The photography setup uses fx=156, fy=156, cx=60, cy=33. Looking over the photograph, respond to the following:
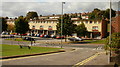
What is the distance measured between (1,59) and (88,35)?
55.7 meters

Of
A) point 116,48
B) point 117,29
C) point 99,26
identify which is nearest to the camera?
point 116,48

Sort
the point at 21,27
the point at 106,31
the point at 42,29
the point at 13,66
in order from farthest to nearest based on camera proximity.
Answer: the point at 42,29, the point at 106,31, the point at 21,27, the point at 13,66

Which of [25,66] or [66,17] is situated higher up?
[66,17]

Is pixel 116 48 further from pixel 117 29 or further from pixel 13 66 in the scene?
pixel 117 29

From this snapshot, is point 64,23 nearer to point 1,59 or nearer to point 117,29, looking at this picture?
point 117,29

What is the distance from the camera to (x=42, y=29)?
264ft

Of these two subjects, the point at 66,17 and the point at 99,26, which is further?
the point at 99,26

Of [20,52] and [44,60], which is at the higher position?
[44,60]

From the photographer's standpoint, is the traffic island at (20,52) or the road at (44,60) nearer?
the road at (44,60)

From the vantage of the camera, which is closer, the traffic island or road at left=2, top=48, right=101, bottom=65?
road at left=2, top=48, right=101, bottom=65

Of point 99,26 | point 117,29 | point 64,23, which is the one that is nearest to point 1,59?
point 117,29

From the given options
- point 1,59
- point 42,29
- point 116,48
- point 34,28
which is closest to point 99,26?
point 42,29

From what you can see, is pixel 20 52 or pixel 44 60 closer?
pixel 44 60

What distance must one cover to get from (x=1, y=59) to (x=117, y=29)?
69.5 feet
